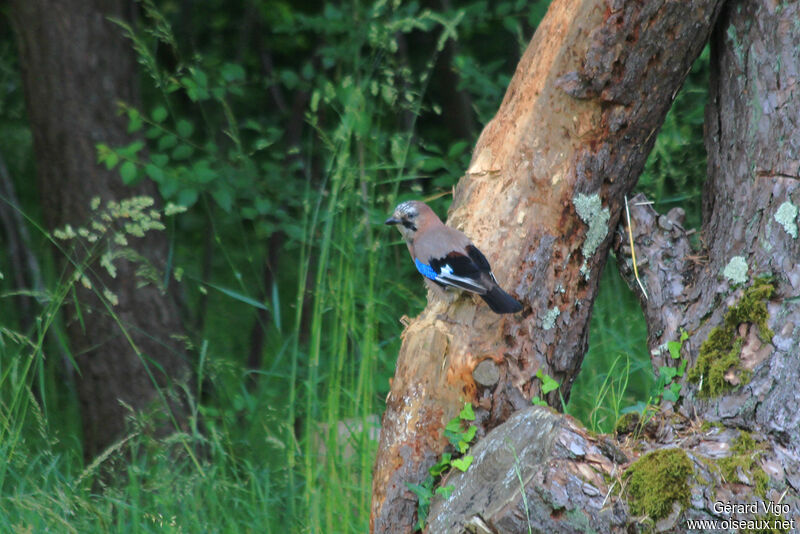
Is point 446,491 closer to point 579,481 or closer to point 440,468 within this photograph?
point 440,468

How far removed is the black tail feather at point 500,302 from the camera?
2613mm

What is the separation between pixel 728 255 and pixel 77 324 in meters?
3.34

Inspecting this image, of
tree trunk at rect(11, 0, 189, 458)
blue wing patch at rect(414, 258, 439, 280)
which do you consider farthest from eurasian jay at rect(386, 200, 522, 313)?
tree trunk at rect(11, 0, 189, 458)

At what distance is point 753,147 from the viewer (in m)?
2.68

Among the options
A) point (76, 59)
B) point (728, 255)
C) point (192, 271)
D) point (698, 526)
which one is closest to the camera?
point (698, 526)

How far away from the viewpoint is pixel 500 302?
2613 mm

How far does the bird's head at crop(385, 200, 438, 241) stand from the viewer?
3286 mm

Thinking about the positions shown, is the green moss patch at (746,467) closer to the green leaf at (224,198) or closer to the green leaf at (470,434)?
the green leaf at (470,434)

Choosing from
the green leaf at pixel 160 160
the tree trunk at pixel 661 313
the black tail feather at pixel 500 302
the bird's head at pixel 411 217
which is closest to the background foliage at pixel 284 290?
the green leaf at pixel 160 160

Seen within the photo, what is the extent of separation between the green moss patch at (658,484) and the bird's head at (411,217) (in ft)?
4.38

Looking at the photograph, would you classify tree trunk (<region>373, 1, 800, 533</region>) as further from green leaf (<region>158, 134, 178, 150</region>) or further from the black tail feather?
green leaf (<region>158, 134, 178, 150</region>)

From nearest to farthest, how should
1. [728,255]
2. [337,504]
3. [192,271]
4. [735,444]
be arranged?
[735,444] < [728,255] < [337,504] < [192,271]

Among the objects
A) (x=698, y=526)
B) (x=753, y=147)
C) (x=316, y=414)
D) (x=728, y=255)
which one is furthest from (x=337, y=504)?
(x=753, y=147)

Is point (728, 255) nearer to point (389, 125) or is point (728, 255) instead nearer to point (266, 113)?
point (389, 125)
